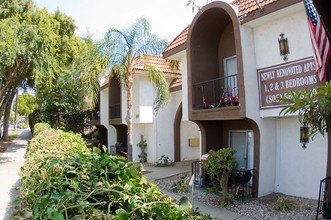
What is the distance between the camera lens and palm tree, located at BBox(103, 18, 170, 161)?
13.6 meters

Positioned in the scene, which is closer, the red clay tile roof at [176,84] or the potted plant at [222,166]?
the potted plant at [222,166]

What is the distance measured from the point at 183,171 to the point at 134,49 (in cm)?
631

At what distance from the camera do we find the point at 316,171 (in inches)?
341

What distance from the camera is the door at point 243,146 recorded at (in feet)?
34.4

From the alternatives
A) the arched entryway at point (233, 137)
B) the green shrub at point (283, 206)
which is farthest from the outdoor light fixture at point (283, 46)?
the green shrub at point (283, 206)

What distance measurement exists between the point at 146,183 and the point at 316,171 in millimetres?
7610

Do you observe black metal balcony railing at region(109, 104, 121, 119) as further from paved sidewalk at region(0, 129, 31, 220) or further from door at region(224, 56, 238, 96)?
door at region(224, 56, 238, 96)

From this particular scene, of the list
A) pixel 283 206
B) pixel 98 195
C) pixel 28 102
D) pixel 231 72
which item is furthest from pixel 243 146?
pixel 28 102

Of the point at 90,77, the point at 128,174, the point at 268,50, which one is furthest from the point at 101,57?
the point at 128,174

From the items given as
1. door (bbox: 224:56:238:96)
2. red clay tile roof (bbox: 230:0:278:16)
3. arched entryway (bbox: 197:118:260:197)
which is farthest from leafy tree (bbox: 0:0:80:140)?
red clay tile roof (bbox: 230:0:278:16)

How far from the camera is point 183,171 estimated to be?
46.9ft

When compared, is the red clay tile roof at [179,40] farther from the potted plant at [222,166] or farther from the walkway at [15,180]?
the walkway at [15,180]

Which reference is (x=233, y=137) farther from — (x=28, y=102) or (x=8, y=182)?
(x=28, y=102)

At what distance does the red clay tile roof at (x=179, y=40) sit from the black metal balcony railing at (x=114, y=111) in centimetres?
788
